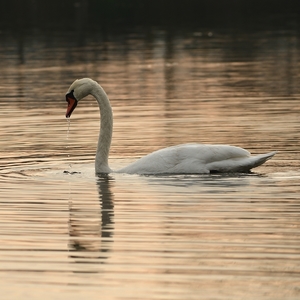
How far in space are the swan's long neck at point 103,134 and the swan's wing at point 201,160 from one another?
833mm

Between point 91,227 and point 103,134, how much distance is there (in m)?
4.19

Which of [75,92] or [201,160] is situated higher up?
[75,92]

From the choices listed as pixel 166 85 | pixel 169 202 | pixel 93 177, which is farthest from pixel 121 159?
pixel 166 85

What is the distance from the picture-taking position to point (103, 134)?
51.6 feet

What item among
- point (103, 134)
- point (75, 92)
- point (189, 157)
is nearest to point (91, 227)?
point (189, 157)

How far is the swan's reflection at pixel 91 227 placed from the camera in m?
10.5

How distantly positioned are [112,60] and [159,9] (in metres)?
36.4

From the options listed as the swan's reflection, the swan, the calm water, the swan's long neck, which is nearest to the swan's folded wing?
the swan

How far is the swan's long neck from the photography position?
15.4m

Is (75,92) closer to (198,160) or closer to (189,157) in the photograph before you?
(189,157)

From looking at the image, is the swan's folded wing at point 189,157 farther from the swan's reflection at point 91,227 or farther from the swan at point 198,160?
the swan's reflection at point 91,227

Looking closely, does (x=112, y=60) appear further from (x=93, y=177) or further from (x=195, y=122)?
(x=93, y=177)

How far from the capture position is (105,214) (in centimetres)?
1237

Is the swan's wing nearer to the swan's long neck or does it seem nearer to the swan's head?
the swan's long neck
